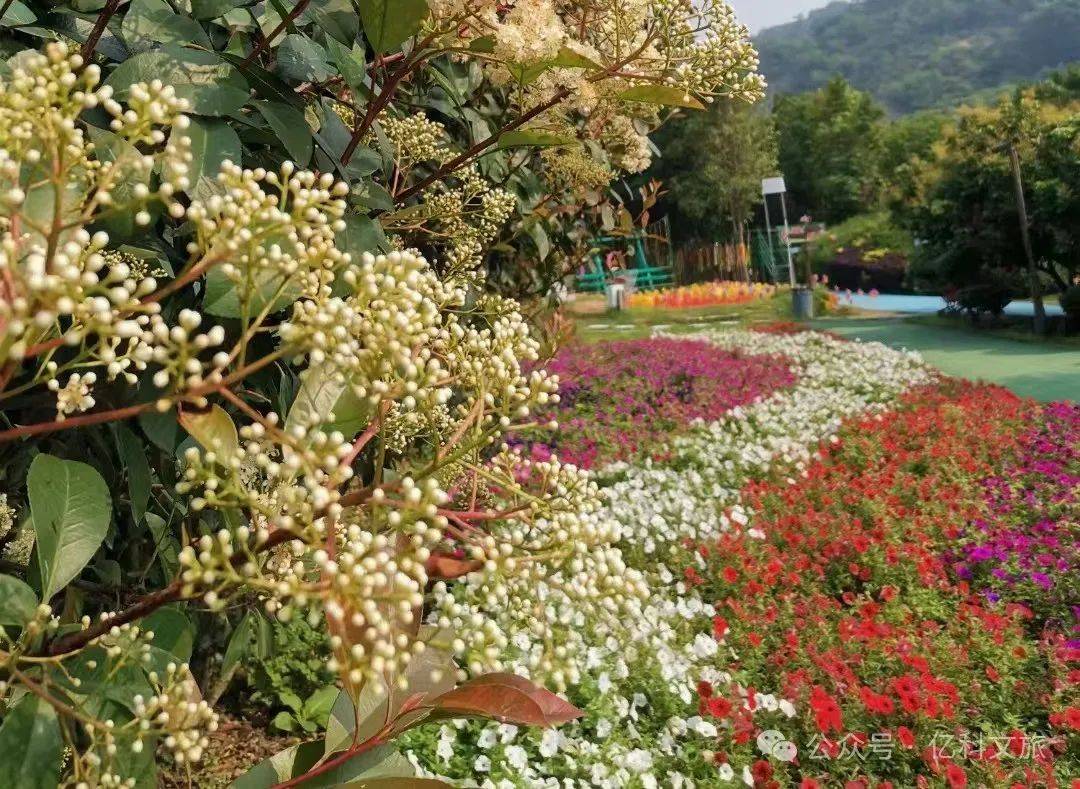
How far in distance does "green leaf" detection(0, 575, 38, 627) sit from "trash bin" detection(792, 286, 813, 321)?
1683cm

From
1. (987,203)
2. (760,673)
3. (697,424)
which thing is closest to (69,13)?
(760,673)

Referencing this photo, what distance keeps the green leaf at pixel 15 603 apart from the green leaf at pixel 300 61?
621mm

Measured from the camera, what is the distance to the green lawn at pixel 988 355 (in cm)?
870

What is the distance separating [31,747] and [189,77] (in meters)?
0.63

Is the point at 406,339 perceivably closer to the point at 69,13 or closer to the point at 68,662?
the point at 68,662

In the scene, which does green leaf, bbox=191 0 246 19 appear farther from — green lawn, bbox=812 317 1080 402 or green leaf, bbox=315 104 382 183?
green lawn, bbox=812 317 1080 402

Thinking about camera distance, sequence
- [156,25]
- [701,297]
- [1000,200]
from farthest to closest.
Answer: [701,297] < [1000,200] < [156,25]

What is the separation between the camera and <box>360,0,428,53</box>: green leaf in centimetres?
89

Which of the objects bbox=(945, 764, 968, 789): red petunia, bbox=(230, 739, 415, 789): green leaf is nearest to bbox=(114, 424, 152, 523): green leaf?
bbox=(230, 739, 415, 789): green leaf

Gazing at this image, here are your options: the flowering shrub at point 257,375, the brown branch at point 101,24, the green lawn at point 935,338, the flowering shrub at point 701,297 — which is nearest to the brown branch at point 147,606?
the flowering shrub at point 257,375

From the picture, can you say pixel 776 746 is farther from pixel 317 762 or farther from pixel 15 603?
pixel 15 603

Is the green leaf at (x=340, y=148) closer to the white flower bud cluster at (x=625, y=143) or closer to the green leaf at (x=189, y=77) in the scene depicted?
the green leaf at (x=189, y=77)

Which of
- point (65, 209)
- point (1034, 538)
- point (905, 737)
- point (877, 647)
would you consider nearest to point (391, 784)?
point (65, 209)

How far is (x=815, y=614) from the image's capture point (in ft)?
10.4
